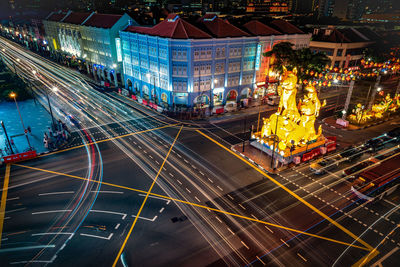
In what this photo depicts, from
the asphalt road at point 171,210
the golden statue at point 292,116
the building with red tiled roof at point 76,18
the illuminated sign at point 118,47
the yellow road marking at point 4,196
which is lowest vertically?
the yellow road marking at point 4,196

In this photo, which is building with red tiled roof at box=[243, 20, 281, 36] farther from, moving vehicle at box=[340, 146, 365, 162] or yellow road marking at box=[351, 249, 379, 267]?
yellow road marking at box=[351, 249, 379, 267]

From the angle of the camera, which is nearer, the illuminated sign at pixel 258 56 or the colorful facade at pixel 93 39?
the illuminated sign at pixel 258 56

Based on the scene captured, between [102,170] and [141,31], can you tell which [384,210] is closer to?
[102,170]

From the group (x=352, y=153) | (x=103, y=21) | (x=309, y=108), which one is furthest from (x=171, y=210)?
(x=103, y=21)

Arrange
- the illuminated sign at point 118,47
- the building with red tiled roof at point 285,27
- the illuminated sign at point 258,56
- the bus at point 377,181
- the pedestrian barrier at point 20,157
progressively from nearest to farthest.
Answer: the bus at point 377,181
the pedestrian barrier at point 20,157
the illuminated sign at point 258,56
the illuminated sign at point 118,47
the building with red tiled roof at point 285,27

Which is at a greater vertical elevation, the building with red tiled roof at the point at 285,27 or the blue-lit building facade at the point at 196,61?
the building with red tiled roof at the point at 285,27

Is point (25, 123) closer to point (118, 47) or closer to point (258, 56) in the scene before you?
point (118, 47)

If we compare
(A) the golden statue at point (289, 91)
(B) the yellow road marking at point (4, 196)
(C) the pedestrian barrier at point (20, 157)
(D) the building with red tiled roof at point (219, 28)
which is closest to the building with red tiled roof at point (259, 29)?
(D) the building with red tiled roof at point (219, 28)

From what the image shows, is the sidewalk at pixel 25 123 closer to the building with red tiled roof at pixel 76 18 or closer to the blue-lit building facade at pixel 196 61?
the blue-lit building facade at pixel 196 61

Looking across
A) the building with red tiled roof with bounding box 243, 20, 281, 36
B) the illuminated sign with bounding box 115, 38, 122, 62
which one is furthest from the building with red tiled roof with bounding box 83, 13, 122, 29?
the building with red tiled roof with bounding box 243, 20, 281, 36
